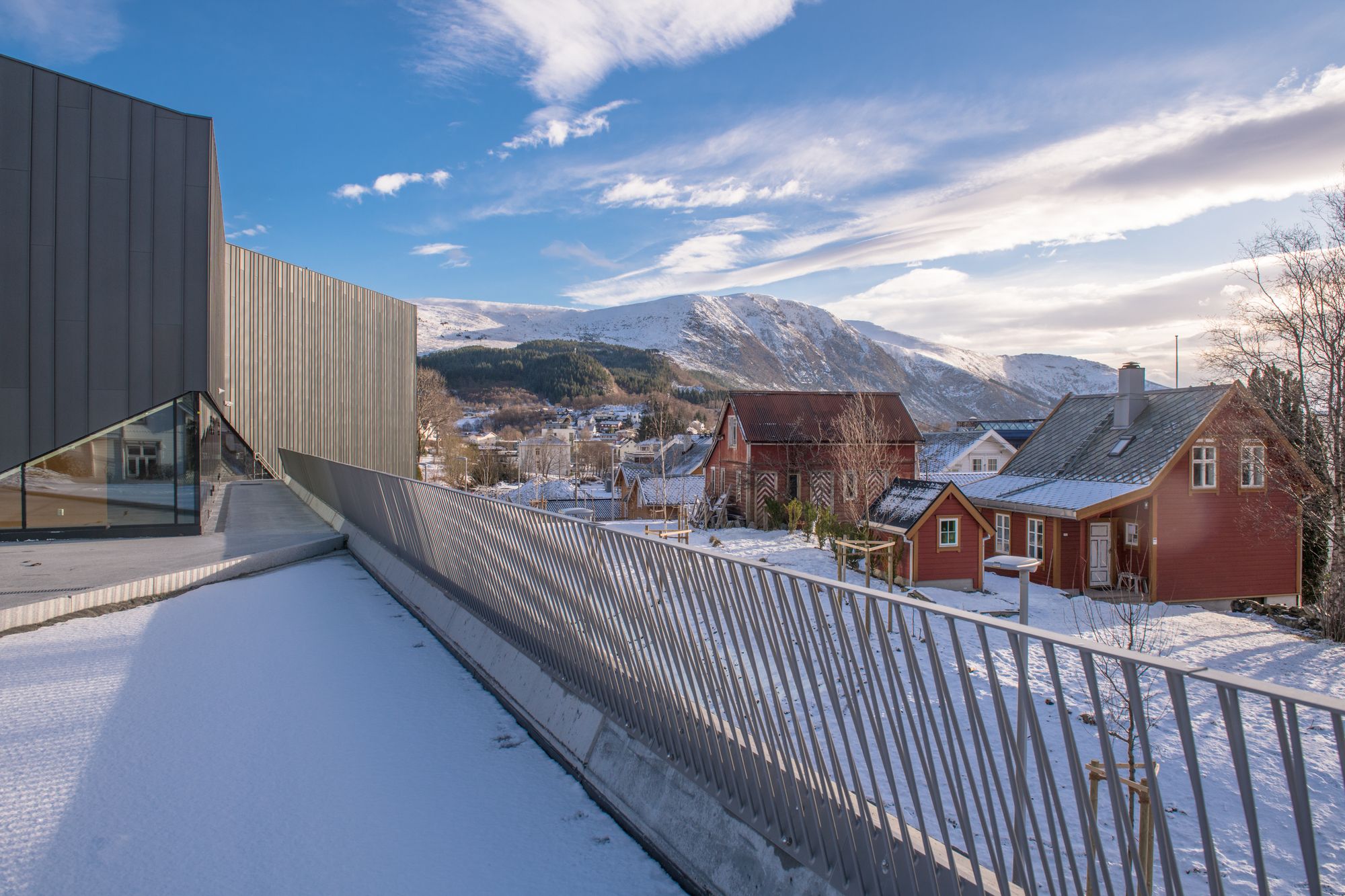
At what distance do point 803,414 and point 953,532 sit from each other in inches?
627

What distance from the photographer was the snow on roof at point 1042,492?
78.9 feet

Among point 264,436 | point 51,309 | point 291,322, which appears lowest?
point 264,436

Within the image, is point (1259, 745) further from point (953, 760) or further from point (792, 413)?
point (792, 413)

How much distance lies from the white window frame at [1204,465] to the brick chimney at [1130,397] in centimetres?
283

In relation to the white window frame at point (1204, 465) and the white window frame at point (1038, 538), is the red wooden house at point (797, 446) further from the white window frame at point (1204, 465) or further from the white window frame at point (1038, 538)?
the white window frame at point (1204, 465)

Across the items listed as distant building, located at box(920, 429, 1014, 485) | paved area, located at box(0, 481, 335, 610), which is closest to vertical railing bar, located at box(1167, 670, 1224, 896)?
paved area, located at box(0, 481, 335, 610)

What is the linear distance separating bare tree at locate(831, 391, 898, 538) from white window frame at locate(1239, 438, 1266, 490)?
36.1ft

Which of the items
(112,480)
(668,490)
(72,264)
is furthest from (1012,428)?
(72,264)

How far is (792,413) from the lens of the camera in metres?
37.0

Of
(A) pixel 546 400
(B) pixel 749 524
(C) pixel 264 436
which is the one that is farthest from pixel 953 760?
(A) pixel 546 400

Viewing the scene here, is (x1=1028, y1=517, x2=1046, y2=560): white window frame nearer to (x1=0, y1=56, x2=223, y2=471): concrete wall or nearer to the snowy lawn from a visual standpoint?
the snowy lawn

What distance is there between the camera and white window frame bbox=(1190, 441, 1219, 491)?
24250 millimetres

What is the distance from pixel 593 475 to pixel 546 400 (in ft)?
217

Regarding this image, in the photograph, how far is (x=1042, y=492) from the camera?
85.9ft
